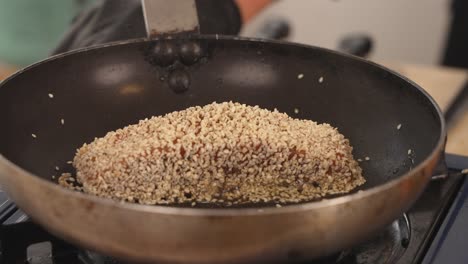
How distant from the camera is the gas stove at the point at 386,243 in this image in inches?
32.3

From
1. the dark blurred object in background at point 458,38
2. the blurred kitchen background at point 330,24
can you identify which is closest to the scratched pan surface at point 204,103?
the blurred kitchen background at point 330,24

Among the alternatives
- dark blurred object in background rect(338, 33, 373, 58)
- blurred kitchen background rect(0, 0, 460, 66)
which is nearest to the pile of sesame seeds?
dark blurred object in background rect(338, 33, 373, 58)

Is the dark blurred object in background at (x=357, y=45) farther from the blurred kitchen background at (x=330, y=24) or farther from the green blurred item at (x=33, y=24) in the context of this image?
the green blurred item at (x=33, y=24)


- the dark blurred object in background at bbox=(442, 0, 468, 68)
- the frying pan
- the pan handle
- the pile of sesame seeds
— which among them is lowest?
the dark blurred object in background at bbox=(442, 0, 468, 68)

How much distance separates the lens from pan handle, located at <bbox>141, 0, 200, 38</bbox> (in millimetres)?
1038

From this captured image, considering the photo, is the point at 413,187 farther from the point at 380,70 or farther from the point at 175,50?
the point at 175,50

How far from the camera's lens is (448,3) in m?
2.61

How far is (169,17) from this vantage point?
106cm

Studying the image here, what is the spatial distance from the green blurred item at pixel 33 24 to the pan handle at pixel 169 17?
1539 millimetres

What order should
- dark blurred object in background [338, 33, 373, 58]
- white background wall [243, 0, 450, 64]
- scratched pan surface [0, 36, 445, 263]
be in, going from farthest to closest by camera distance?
white background wall [243, 0, 450, 64] < dark blurred object in background [338, 33, 373, 58] < scratched pan surface [0, 36, 445, 263]

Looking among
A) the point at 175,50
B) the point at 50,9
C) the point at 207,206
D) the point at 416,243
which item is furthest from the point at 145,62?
the point at 50,9

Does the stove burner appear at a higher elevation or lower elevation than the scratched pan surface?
lower

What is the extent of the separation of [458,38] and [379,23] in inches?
13.3

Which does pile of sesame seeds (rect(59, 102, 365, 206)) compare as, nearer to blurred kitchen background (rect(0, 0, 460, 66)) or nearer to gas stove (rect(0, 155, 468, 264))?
gas stove (rect(0, 155, 468, 264))
